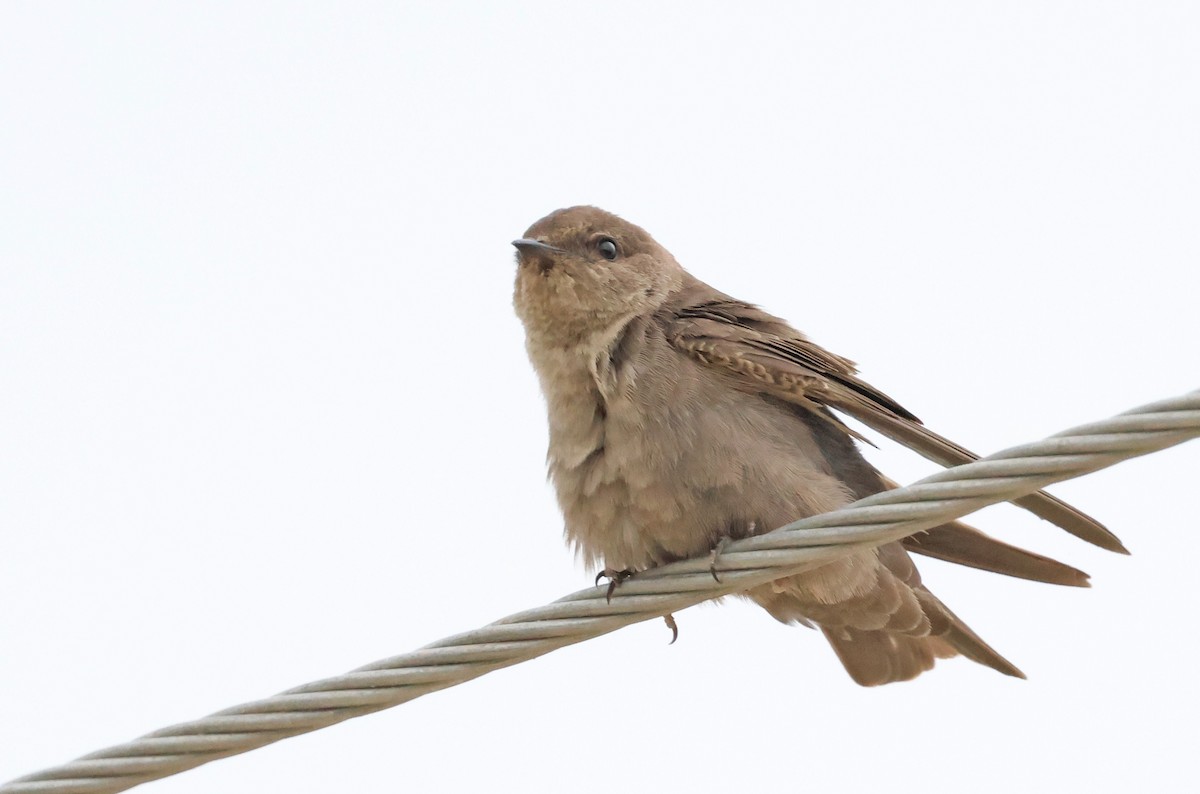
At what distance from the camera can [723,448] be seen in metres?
5.64

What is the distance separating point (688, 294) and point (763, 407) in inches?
33.4

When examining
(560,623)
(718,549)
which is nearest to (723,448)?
(718,549)

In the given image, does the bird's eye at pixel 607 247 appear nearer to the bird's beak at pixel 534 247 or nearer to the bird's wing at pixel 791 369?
the bird's beak at pixel 534 247

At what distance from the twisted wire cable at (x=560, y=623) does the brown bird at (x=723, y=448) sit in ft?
3.00

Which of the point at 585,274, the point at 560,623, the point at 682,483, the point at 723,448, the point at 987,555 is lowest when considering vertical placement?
the point at 560,623

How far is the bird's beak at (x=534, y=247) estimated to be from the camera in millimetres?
6707

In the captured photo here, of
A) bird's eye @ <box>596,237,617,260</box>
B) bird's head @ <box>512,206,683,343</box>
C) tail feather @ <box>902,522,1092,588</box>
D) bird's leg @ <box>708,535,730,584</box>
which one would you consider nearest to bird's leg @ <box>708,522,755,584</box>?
bird's leg @ <box>708,535,730,584</box>

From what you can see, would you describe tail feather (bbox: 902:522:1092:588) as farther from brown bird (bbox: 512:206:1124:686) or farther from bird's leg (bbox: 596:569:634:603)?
bird's leg (bbox: 596:569:634:603)

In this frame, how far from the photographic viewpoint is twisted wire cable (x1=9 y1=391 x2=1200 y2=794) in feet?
12.4

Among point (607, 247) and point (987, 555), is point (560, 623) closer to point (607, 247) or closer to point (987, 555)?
point (987, 555)

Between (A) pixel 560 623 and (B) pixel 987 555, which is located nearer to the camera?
(A) pixel 560 623

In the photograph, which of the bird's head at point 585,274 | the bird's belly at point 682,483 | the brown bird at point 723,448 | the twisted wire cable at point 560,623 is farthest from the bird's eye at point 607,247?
the twisted wire cable at point 560,623

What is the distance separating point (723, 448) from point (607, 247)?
1.52 metres

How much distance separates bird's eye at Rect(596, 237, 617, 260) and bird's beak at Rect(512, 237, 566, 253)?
19 centimetres
